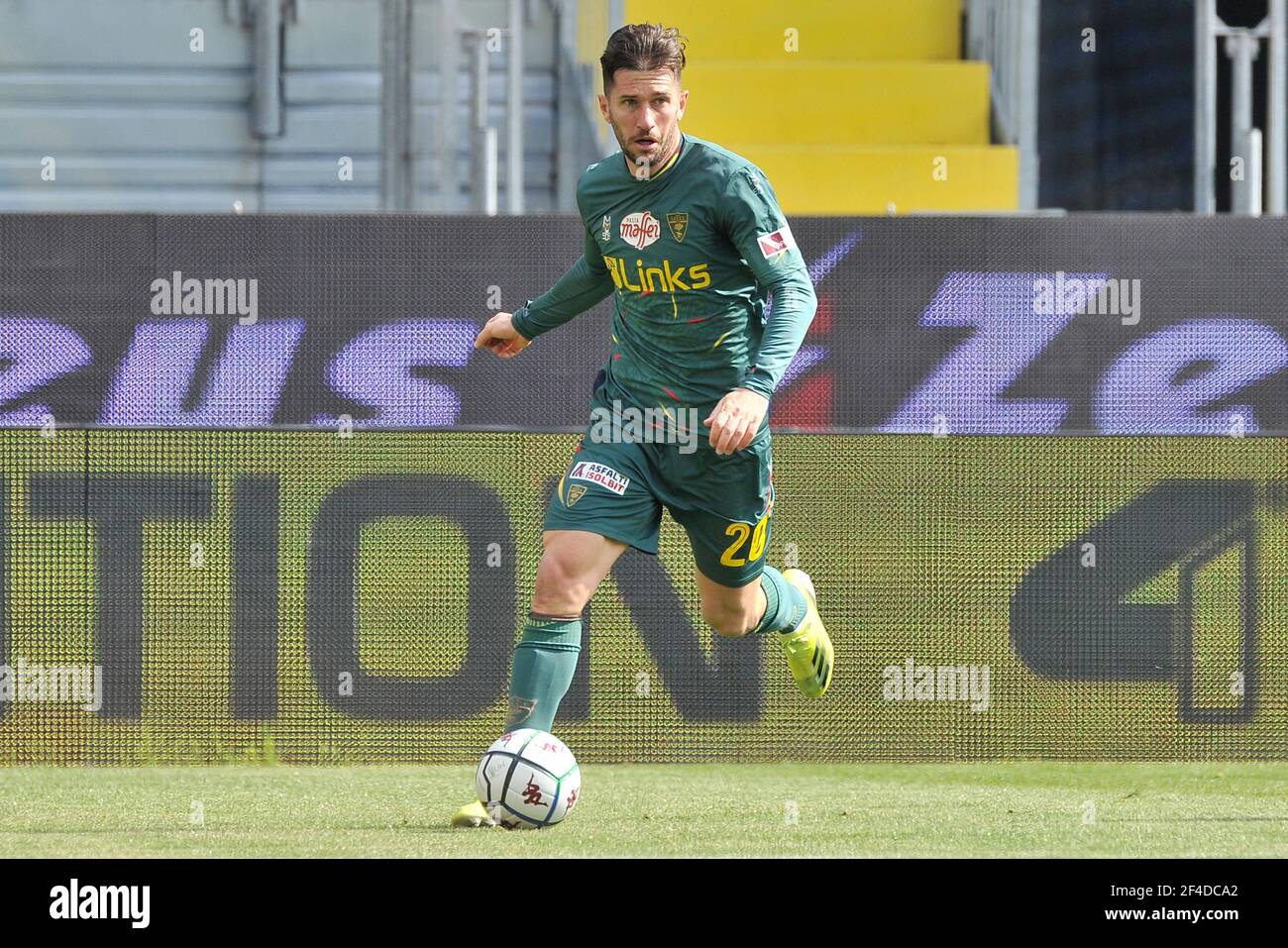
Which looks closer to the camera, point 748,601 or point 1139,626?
point 748,601

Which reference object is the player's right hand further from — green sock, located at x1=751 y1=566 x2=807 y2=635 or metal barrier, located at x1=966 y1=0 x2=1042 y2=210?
metal barrier, located at x1=966 y1=0 x2=1042 y2=210

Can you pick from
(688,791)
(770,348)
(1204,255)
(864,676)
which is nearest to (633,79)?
(770,348)

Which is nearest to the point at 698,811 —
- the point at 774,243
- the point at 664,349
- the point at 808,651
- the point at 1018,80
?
the point at 808,651

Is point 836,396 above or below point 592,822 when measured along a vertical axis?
above

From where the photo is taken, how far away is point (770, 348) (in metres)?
5.43

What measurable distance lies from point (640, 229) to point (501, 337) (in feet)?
2.27

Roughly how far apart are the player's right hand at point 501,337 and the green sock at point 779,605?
102 cm

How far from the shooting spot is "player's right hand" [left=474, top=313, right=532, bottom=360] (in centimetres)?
619

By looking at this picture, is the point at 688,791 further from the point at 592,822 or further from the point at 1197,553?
the point at 1197,553

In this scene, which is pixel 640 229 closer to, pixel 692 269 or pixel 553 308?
pixel 692 269

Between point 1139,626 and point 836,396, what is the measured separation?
5.08 feet

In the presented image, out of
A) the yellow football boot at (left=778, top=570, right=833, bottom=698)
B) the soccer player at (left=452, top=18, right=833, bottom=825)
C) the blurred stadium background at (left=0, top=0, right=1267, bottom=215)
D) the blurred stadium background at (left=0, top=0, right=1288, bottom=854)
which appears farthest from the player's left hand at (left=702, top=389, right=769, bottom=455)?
the blurred stadium background at (left=0, top=0, right=1267, bottom=215)

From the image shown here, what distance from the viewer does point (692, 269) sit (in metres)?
5.71

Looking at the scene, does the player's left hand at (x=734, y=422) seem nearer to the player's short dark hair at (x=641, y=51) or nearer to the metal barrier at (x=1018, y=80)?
the player's short dark hair at (x=641, y=51)
